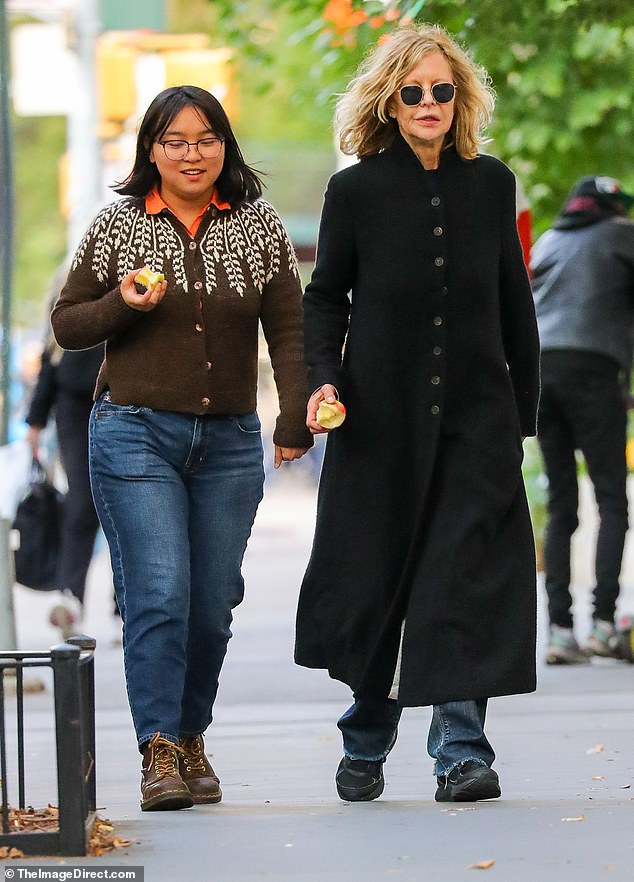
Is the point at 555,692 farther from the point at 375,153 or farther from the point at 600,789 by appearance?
the point at 375,153

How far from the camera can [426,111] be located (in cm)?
457

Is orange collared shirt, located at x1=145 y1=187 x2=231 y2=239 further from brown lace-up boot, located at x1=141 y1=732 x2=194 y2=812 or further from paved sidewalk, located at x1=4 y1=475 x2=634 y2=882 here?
paved sidewalk, located at x1=4 y1=475 x2=634 y2=882

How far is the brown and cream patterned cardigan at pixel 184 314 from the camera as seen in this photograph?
4.66 meters

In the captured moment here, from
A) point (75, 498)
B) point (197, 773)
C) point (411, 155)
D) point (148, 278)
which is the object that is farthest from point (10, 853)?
point (75, 498)

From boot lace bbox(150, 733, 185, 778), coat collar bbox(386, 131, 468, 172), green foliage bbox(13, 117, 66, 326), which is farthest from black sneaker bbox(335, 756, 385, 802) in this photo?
green foliage bbox(13, 117, 66, 326)

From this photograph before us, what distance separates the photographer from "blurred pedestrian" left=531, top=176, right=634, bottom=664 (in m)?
7.64

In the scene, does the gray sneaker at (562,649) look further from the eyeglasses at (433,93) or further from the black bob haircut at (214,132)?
the eyeglasses at (433,93)

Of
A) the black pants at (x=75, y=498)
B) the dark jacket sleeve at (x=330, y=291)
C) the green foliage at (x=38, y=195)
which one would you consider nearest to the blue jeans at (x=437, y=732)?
the dark jacket sleeve at (x=330, y=291)

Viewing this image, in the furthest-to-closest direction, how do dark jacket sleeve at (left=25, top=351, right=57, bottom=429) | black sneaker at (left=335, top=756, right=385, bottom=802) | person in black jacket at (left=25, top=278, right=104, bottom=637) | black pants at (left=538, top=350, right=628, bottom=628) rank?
1. dark jacket sleeve at (left=25, top=351, right=57, bottom=429)
2. person in black jacket at (left=25, top=278, right=104, bottom=637)
3. black pants at (left=538, top=350, right=628, bottom=628)
4. black sneaker at (left=335, top=756, right=385, bottom=802)

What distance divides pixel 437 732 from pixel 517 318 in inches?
41.9

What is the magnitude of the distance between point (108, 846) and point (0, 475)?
162 inches

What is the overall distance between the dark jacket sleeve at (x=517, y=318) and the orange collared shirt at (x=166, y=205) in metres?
0.73

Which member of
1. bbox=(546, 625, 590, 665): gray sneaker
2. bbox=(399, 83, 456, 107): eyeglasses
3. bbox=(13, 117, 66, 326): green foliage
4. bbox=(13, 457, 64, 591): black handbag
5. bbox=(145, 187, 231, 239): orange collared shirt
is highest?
bbox=(13, 117, 66, 326): green foliage

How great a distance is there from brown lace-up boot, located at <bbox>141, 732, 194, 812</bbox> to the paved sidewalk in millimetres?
47
